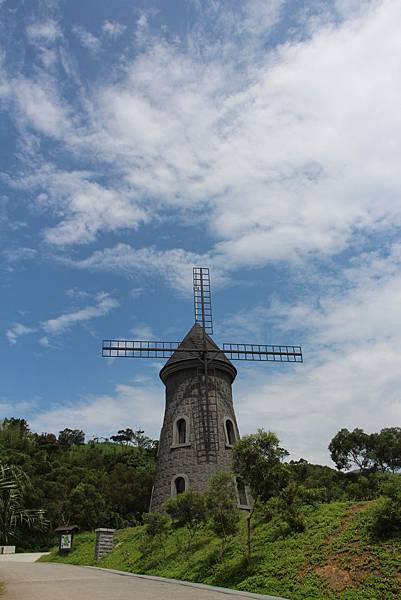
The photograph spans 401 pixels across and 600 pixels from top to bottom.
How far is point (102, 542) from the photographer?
22250 mm

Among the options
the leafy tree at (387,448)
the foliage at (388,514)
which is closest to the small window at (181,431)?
the foliage at (388,514)

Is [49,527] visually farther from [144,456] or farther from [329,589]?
[329,589]

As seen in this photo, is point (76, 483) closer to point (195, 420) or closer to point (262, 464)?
point (195, 420)

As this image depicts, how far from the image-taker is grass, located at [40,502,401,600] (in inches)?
397

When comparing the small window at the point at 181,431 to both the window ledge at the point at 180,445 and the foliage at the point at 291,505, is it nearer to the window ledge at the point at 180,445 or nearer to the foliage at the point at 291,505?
the window ledge at the point at 180,445

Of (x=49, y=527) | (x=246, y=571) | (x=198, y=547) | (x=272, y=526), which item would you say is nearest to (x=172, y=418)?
(x=198, y=547)

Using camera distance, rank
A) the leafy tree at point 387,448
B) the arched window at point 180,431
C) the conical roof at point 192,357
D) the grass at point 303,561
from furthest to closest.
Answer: the leafy tree at point 387,448 < the conical roof at point 192,357 < the arched window at point 180,431 < the grass at point 303,561

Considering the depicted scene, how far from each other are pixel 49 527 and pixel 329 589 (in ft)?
106

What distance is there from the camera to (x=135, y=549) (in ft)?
67.5

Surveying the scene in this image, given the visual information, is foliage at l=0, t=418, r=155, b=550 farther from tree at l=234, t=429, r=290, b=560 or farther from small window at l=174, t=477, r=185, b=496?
tree at l=234, t=429, r=290, b=560

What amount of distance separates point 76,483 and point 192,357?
2247 cm

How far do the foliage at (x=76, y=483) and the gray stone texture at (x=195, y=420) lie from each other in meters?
11.3

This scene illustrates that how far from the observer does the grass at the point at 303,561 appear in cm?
1008

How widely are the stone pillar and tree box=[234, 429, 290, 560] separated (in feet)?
34.7
